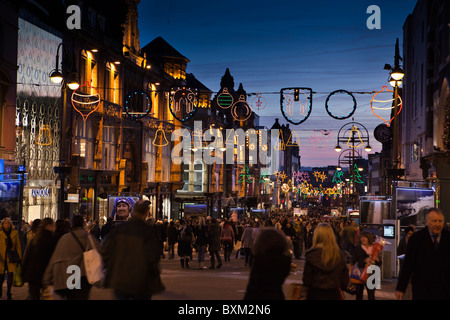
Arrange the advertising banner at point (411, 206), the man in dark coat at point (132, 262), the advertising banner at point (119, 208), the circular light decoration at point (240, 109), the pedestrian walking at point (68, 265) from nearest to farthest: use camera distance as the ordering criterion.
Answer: the man in dark coat at point (132, 262) → the pedestrian walking at point (68, 265) → the advertising banner at point (411, 206) → the advertising banner at point (119, 208) → the circular light decoration at point (240, 109)

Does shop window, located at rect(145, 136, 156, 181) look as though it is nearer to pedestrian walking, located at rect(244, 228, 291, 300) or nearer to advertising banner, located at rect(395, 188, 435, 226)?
advertising banner, located at rect(395, 188, 435, 226)

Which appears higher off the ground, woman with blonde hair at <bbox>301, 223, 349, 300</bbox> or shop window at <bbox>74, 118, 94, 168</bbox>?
shop window at <bbox>74, 118, 94, 168</bbox>

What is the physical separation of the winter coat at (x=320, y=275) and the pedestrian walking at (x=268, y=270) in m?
0.60

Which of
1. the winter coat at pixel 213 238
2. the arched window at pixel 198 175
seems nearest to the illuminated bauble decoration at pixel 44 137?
the winter coat at pixel 213 238

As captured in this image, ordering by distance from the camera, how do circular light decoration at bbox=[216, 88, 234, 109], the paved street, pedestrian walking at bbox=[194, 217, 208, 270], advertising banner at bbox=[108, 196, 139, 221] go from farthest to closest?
1. circular light decoration at bbox=[216, 88, 234, 109]
2. advertising banner at bbox=[108, 196, 139, 221]
3. pedestrian walking at bbox=[194, 217, 208, 270]
4. the paved street

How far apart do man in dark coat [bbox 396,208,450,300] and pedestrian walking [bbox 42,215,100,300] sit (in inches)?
181

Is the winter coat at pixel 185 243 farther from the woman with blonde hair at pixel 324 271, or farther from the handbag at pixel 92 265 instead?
the woman with blonde hair at pixel 324 271

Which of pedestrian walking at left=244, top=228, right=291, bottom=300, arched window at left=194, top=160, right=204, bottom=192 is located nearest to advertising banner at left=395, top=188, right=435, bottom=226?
pedestrian walking at left=244, top=228, right=291, bottom=300

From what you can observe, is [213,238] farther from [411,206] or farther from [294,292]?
[294,292]

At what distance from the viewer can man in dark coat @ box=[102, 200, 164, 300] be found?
27.7 ft

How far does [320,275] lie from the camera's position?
8680 millimetres

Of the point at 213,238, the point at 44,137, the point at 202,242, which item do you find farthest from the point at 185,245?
the point at 44,137

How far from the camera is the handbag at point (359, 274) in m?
13.9
